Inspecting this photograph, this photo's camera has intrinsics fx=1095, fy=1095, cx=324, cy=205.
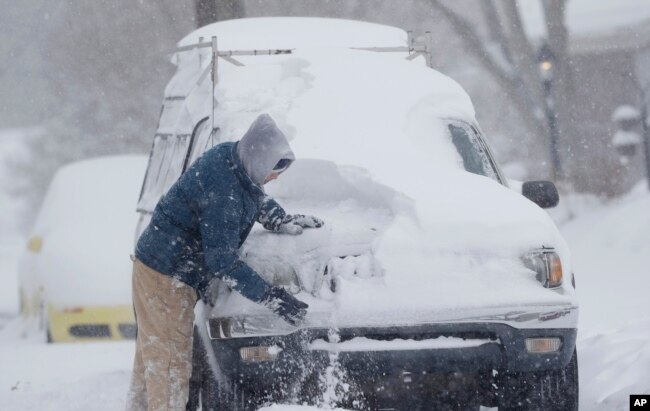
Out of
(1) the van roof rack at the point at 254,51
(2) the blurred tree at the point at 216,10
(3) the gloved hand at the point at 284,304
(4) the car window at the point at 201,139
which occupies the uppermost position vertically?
(2) the blurred tree at the point at 216,10

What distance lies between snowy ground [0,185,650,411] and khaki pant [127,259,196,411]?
29.4 inches

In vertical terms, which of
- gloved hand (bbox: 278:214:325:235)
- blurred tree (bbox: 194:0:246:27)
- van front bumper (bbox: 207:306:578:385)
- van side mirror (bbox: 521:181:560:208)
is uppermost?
blurred tree (bbox: 194:0:246:27)

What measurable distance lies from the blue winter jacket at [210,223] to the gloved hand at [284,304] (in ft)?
0.11

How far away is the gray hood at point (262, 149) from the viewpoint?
15.1 feet

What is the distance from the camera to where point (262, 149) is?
15.1ft

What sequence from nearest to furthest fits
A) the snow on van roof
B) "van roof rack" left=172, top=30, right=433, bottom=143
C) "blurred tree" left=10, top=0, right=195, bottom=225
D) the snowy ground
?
the snowy ground < "van roof rack" left=172, top=30, right=433, bottom=143 < the snow on van roof < "blurred tree" left=10, top=0, right=195, bottom=225

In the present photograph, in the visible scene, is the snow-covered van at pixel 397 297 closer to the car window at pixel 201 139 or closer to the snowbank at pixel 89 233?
the car window at pixel 201 139

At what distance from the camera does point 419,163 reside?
209 inches

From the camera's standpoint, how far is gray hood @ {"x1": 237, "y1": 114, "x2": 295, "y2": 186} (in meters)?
4.61

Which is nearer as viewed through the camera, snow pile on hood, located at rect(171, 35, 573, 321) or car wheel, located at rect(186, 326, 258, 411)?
snow pile on hood, located at rect(171, 35, 573, 321)

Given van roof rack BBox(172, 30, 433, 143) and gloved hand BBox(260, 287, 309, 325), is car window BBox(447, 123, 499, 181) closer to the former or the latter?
van roof rack BBox(172, 30, 433, 143)

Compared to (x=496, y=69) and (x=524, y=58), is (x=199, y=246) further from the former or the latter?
(x=496, y=69)

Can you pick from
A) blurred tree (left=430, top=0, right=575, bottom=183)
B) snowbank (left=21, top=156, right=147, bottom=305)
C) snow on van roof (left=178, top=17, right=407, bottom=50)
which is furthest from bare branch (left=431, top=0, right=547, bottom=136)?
snow on van roof (left=178, top=17, right=407, bottom=50)

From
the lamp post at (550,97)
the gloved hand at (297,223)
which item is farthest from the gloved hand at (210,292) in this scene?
the lamp post at (550,97)
